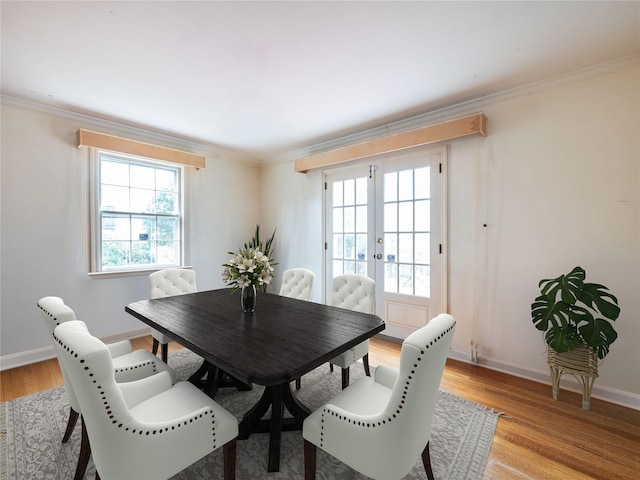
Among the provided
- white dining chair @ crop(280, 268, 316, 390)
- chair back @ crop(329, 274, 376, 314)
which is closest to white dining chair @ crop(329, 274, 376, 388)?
chair back @ crop(329, 274, 376, 314)

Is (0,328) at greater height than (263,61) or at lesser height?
lesser

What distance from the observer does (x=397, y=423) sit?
1079mm

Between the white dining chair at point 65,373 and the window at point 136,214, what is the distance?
1.88 m

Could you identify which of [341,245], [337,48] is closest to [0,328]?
[341,245]

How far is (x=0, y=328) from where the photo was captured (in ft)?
8.89

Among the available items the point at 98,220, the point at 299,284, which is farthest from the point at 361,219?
the point at 98,220

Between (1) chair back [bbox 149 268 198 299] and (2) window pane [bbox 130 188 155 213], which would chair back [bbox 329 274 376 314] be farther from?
(2) window pane [bbox 130 188 155 213]

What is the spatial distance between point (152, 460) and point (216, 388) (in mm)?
1144

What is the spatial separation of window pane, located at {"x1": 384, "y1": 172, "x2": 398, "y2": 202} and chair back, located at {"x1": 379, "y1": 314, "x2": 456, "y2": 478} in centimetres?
242

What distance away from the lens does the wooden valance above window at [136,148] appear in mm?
3072

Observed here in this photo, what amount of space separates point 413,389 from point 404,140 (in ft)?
8.83

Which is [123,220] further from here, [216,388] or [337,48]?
[337,48]

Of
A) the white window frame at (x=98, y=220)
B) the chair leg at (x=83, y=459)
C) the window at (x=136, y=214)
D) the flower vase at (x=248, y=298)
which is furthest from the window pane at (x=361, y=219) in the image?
the chair leg at (x=83, y=459)

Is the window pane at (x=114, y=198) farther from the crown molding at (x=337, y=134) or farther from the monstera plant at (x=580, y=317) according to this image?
the monstera plant at (x=580, y=317)
